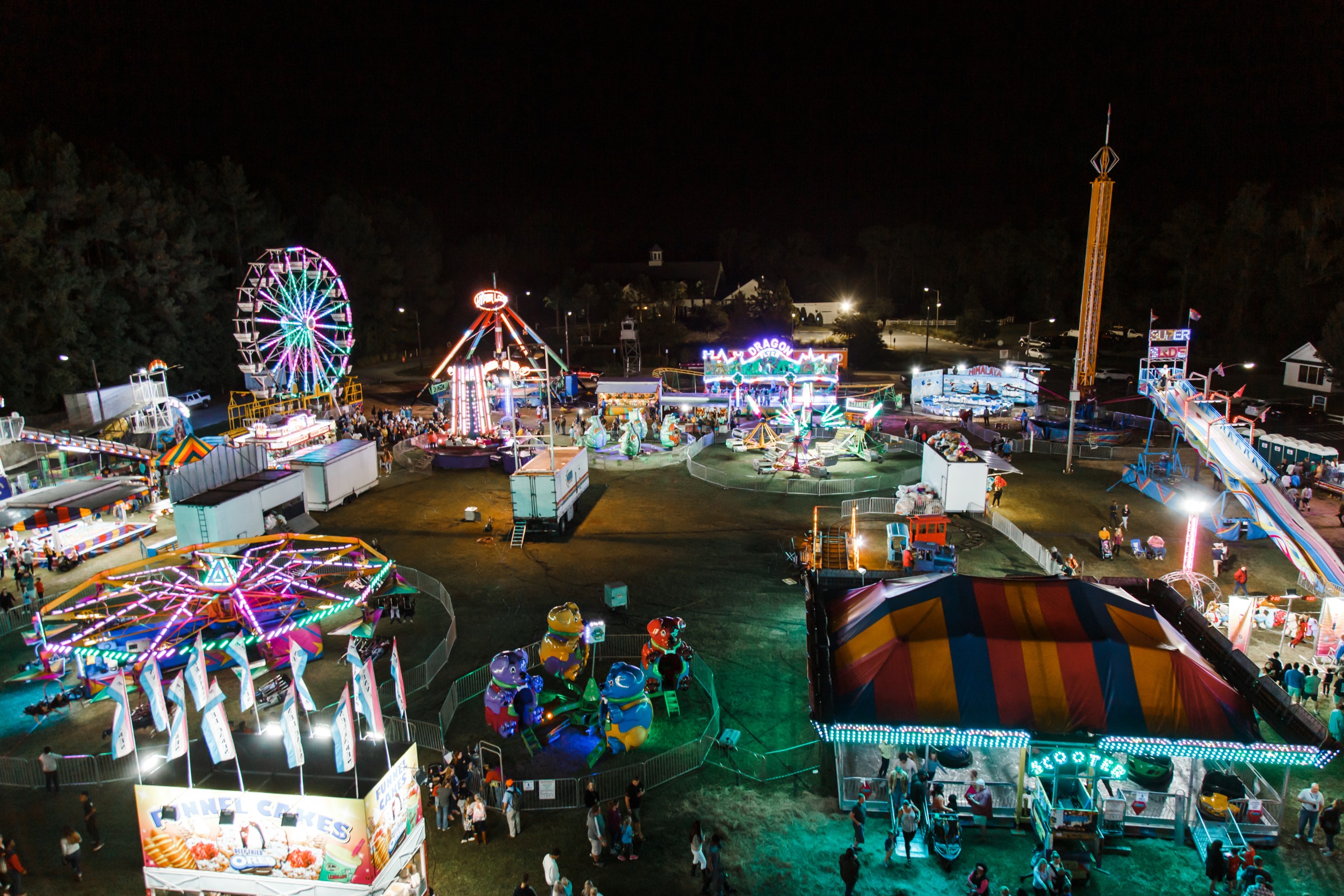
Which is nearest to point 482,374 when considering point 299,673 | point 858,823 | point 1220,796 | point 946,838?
point 299,673

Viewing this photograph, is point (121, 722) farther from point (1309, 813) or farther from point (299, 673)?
point (1309, 813)

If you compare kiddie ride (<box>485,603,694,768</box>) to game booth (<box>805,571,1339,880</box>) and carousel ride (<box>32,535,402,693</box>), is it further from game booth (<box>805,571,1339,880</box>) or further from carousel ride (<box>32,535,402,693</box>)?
carousel ride (<box>32,535,402,693</box>)

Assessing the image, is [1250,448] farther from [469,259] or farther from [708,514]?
[469,259]

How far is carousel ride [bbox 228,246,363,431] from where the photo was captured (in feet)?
120

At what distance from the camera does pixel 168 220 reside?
51.6m

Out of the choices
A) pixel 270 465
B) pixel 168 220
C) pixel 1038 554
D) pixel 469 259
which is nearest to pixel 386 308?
pixel 168 220

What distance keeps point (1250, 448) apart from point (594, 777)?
75.6 feet

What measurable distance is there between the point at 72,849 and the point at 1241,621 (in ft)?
71.7

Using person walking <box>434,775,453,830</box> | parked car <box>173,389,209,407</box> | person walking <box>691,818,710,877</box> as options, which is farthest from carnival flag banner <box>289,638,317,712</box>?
parked car <box>173,389,209,407</box>

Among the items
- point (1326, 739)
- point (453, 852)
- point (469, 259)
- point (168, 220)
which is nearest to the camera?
point (1326, 739)

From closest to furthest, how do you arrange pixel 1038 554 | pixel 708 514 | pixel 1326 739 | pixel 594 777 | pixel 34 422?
pixel 1326 739, pixel 594 777, pixel 1038 554, pixel 708 514, pixel 34 422

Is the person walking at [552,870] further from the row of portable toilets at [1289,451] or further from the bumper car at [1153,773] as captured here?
the row of portable toilets at [1289,451]

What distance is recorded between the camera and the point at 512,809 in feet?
39.7

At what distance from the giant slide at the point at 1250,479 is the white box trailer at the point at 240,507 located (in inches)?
1142
